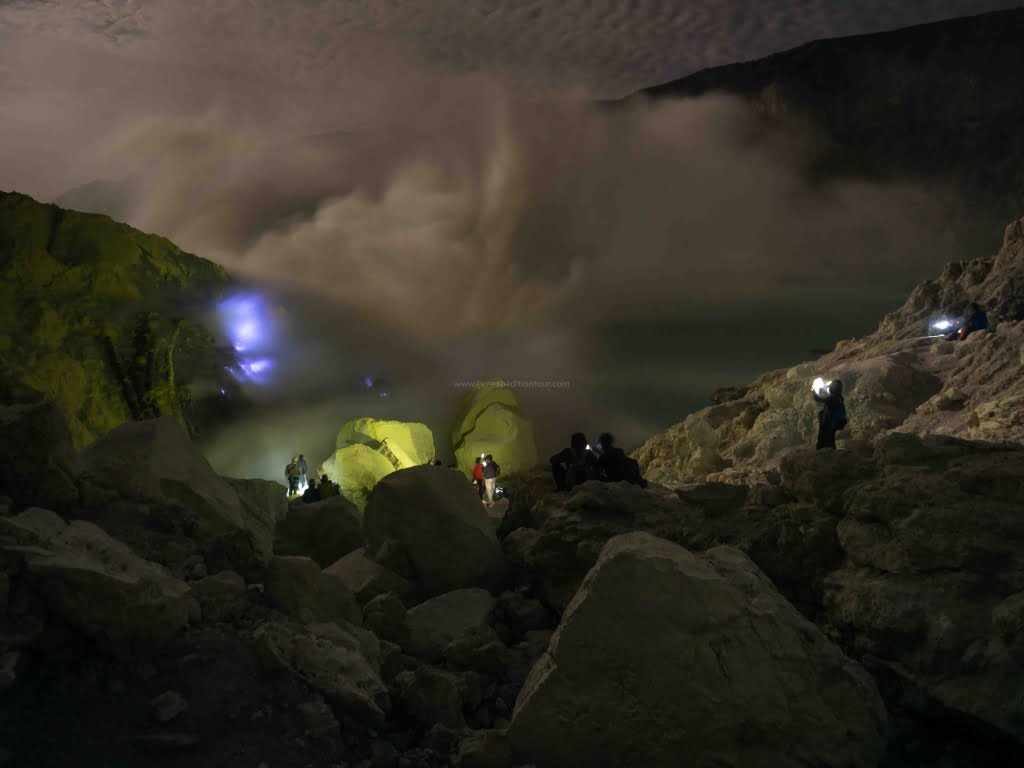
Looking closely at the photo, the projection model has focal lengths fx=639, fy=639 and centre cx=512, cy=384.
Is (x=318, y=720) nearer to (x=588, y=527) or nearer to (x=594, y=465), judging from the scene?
(x=588, y=527)

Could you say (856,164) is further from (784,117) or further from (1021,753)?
(1021,753)

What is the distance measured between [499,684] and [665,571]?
3.60 ft

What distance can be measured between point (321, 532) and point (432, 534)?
1.72 meters

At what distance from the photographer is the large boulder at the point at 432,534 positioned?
449 cm

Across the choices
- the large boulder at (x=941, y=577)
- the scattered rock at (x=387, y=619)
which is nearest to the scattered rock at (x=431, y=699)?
the scattered rock at (x=387, y=619)

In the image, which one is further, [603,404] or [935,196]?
[935,196]

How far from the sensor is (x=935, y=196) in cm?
3319

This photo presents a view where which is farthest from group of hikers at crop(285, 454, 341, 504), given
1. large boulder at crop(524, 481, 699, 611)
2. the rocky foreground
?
large boulder at crop(524, 481, 699, 611)

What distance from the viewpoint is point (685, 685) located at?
2.39 m

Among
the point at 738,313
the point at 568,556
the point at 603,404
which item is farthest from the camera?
the point at 738,313

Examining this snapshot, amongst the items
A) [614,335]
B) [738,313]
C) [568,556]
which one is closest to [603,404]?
[614,335]

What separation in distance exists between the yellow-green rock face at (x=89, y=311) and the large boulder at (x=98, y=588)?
1055 cm

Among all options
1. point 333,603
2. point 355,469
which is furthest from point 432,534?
point 355,469

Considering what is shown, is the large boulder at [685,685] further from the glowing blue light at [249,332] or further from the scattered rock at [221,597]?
the glowing blue light at [249,332]
